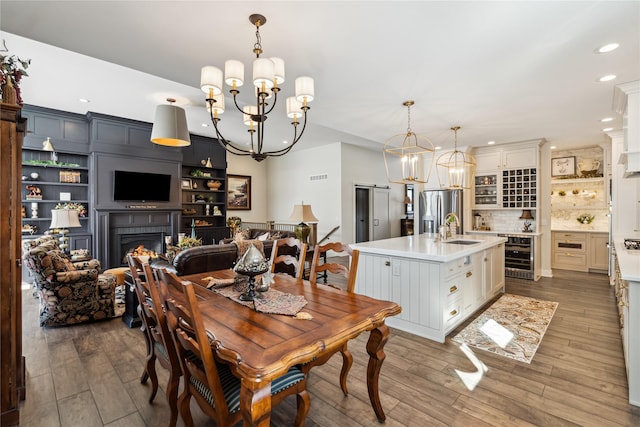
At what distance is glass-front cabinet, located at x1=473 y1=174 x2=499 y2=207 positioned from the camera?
20.6 feet

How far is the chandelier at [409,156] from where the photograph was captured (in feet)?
12.5

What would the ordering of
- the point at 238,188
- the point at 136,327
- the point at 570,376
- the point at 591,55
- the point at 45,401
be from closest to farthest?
1. the point at 45,401
2. the point at 570,376
3. the point at 591,55
4. the point at 136,327
5. the point at 238,188

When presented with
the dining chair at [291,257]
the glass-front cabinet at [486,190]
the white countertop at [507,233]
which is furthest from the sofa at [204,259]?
the glass-front cabinet at [486,190]

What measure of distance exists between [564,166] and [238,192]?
8469mm

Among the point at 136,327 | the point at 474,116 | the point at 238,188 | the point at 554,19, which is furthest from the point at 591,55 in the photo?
the point at 238,188

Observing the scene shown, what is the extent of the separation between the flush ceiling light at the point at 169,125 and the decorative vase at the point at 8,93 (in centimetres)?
A: 292

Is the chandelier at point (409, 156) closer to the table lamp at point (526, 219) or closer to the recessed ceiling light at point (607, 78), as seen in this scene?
the recessed ceiling light at point (607, 78)

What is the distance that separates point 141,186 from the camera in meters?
6.16

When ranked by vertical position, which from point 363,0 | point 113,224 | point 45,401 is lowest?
point 45,401

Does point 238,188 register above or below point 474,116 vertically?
below

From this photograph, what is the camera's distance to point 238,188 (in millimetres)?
9047

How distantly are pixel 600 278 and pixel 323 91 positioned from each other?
20.7ft

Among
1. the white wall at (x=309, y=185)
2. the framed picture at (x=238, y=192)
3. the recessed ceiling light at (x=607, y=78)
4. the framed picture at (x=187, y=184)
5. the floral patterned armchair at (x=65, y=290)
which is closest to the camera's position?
the recessed ceiling light at (x=607, y=78)

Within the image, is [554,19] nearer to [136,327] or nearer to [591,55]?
[591,55]
